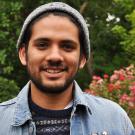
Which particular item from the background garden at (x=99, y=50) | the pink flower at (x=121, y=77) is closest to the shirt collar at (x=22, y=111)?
the background garden at (x=99, y=50)

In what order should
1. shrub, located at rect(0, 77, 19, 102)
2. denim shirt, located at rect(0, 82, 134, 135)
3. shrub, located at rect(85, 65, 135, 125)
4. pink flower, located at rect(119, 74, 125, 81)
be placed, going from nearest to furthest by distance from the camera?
denim shirt, located at rect(0, 82, 134, 135), shrub, located at rect(85, 65, 135, 125), pink flower, located at rect(119, 74, 125, 81), shrub, located at rect(0, 77, 19, 102)

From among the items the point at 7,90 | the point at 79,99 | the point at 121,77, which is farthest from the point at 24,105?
the point at 7,90

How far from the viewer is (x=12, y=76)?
16875 millimetres

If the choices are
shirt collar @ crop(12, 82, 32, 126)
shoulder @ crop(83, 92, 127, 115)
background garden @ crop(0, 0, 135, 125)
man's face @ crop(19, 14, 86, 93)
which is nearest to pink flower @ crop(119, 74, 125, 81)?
background garden @ crop(0, 0, 135, 125)

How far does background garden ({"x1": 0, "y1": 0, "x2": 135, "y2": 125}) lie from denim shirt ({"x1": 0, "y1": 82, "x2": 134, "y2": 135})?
17.7ft

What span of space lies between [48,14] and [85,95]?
51cm

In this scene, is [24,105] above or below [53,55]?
below

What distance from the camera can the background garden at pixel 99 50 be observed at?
391 inches

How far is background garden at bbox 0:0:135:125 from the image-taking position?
9.93 meters

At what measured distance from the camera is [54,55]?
2.69 meters

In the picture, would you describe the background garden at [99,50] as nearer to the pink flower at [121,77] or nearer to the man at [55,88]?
the pink flower at [121,77]

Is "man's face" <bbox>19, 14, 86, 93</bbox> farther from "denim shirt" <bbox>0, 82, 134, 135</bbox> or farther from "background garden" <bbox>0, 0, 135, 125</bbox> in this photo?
"background garden" <bbox>0, 0, 135, 125</bbox>

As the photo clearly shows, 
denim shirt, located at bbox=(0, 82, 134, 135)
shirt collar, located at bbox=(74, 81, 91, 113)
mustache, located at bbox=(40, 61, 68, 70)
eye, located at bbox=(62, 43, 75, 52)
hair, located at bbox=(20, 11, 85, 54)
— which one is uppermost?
hair, located at bbox=(20, 11, 85, 54)

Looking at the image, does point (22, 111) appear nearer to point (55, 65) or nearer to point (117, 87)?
point (55, 65)
